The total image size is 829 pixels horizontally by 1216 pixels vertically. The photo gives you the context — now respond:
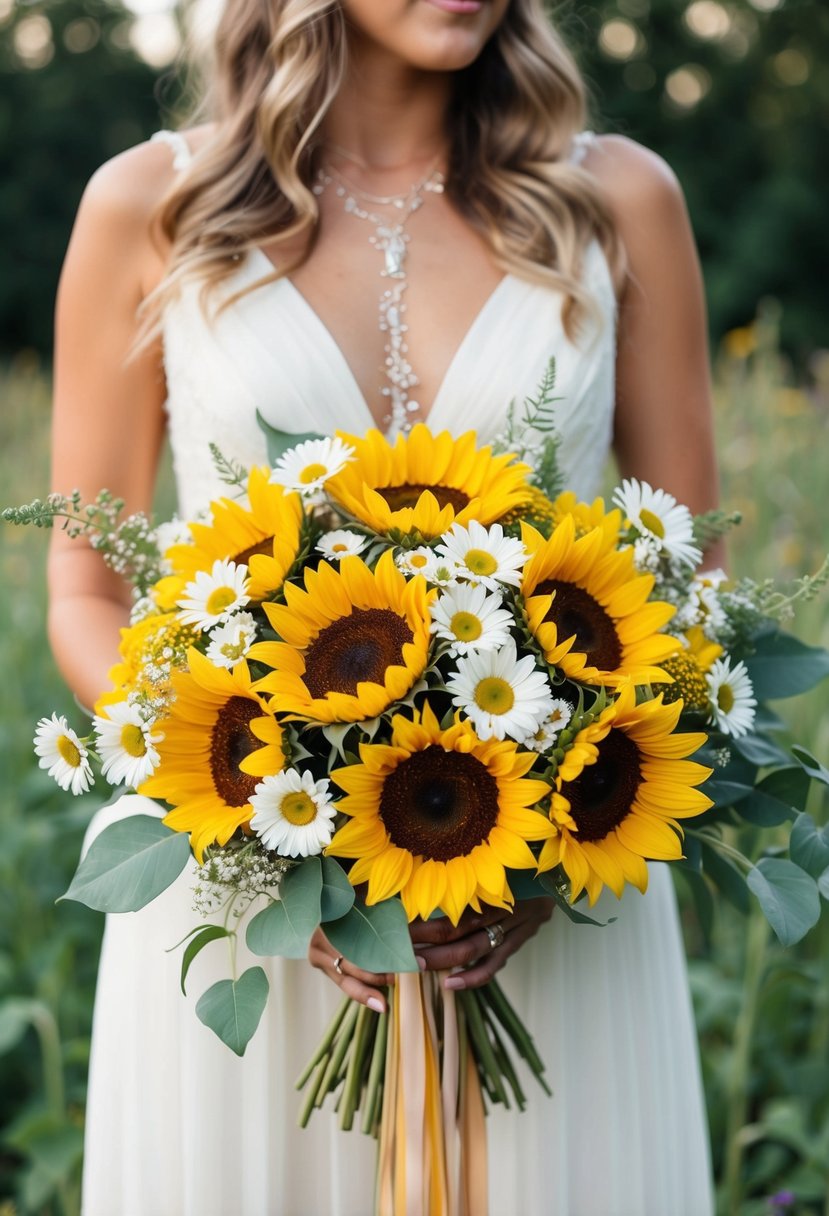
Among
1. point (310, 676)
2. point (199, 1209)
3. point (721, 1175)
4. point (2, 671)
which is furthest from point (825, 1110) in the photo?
point (2, 671)

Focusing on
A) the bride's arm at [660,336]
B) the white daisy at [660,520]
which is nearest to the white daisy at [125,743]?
the white daisy at [660,520]

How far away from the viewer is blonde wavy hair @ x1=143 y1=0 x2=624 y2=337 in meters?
2.14

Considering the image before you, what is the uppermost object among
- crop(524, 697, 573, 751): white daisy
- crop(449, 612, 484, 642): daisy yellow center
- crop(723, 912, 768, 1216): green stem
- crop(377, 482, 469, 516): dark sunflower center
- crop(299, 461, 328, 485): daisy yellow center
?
crop(299, 461, 328, 485): daisy yellow center

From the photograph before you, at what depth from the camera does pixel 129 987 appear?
1916mm

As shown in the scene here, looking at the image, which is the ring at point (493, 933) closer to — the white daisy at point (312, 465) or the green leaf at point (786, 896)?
the green leaf at point (786, 896)

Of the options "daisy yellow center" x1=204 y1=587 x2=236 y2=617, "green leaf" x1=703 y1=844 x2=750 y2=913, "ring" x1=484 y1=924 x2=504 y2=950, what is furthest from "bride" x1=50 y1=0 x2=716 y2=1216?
"daisy yellow center" x1=204 y1=587 x2=236 y2=617

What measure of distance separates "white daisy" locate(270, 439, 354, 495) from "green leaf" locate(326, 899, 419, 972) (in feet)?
1.61

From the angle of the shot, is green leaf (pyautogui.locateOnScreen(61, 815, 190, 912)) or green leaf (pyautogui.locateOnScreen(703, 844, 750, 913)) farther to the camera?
green leaf (pyautogui.locateOnScreen(703, 844, 750, 913))

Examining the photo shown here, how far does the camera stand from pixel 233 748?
144 centimetres

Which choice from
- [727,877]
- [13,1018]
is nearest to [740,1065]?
[727,877]

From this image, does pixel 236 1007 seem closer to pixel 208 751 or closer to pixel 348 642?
pixel 208 751

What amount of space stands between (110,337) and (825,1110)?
230 cm

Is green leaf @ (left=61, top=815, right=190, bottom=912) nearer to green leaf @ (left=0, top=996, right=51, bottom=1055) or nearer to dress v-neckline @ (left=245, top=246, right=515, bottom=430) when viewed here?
dress v-neckline @ (left=245, top=246, right=515, bottom=430)

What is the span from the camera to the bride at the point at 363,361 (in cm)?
188
